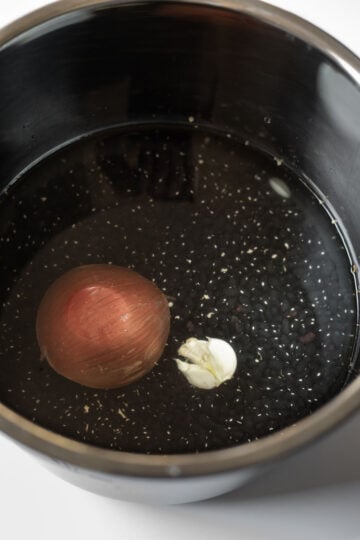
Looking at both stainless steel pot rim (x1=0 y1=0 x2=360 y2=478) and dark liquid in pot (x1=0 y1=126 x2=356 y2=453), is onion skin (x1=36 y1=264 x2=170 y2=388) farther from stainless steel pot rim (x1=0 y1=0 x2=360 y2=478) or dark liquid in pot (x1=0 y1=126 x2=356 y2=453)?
stainless steel pot rim (x1=0 y1=0 x2=360 y2=478)

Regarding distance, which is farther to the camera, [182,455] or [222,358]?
[222,358]

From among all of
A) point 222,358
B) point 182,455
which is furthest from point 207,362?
point 182,455

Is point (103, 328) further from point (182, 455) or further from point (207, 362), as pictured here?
point (182, 455)

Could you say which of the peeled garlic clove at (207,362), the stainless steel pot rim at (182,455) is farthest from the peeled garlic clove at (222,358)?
the stainless steel pot rim at (182,455)

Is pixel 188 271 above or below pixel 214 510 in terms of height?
above

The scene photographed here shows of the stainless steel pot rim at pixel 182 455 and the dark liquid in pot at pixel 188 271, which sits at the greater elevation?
the dark liquid in pot at pixel 188 271

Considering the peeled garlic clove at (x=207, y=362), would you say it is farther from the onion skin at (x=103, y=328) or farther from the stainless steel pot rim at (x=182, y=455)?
the stainless steel pot rim at (x=182, y=455)
